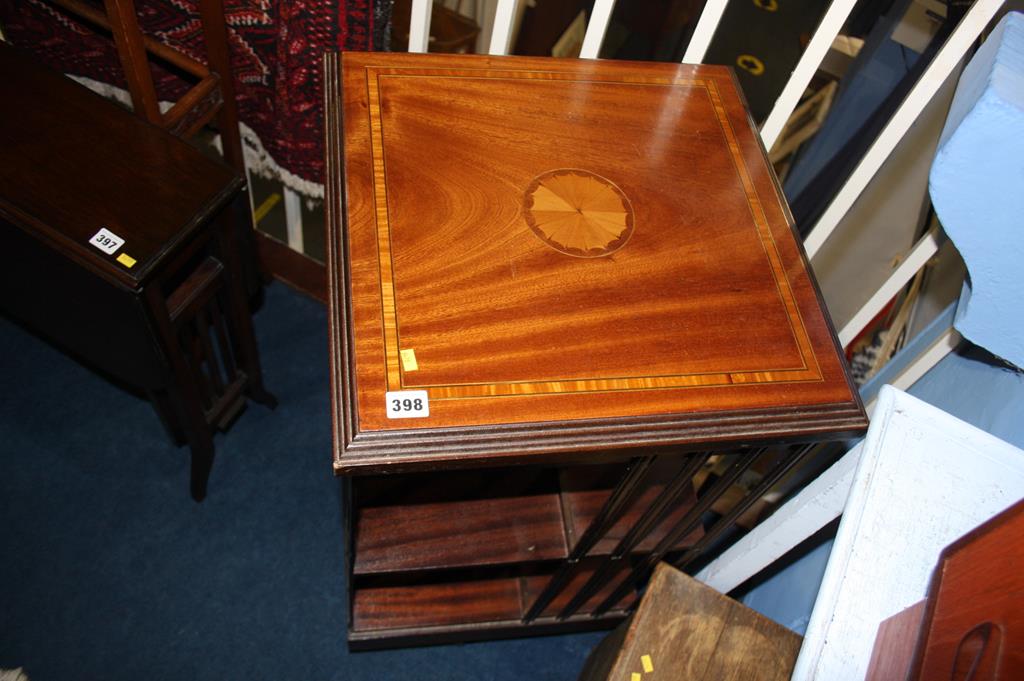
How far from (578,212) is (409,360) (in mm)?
319

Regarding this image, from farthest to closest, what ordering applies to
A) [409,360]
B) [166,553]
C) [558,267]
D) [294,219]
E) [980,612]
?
[294,219] → [166,553] → [558,267] → [409,360] → [980,612]

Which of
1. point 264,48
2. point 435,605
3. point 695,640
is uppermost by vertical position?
point 264,48

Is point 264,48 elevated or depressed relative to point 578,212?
depressed

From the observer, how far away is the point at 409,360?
2.70 feet

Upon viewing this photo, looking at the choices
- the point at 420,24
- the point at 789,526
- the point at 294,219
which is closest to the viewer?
the point at 789,526

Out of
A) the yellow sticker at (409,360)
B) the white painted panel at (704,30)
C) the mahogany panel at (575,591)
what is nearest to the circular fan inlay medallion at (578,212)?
the yellow sticker at (409,360)

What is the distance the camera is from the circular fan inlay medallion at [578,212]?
97cm

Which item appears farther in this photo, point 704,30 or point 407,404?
point 704,30

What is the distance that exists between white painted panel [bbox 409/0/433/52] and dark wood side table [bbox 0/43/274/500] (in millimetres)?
392

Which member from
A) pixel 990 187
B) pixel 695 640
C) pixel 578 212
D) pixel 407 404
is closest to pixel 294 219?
pixel 578 212

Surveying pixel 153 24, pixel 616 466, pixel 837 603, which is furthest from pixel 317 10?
pixel 837 603

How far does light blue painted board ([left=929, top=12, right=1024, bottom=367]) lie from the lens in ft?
2.76

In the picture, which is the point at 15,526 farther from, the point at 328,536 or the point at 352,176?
the point at 352,176

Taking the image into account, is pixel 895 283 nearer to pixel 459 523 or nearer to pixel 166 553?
pixel 459 523
